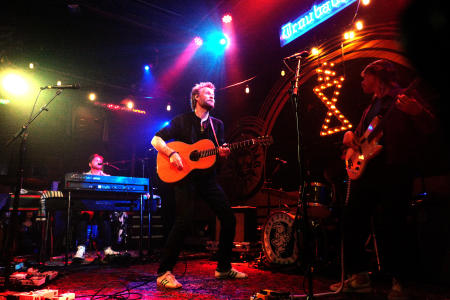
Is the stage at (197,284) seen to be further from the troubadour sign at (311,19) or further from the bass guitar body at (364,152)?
the troubadour sign at (311,19)

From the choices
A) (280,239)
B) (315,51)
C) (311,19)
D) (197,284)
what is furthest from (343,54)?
(197,284)

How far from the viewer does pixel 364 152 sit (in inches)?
119

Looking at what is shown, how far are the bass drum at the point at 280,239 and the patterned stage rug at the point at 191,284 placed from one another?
183 mm

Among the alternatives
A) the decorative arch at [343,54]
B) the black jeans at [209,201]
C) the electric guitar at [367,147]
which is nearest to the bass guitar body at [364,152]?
the electric guitar at [367,147]

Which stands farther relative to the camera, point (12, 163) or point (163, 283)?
point (12, 163)

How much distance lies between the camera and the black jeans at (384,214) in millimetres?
2674

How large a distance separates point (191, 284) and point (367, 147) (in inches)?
97.1

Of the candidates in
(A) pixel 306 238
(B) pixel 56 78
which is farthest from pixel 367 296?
(B) pixel 56 78

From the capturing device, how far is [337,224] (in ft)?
14.3

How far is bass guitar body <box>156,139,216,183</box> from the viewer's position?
3650 mm

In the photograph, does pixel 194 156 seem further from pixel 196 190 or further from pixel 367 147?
pixel 367 147

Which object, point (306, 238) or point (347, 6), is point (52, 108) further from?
point (306, 238)

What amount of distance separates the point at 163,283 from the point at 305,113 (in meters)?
4.43

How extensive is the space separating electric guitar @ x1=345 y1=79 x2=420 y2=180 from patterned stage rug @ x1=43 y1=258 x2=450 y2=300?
4.00 ft
